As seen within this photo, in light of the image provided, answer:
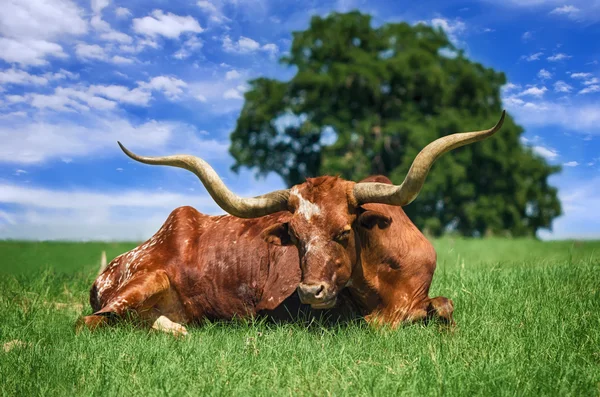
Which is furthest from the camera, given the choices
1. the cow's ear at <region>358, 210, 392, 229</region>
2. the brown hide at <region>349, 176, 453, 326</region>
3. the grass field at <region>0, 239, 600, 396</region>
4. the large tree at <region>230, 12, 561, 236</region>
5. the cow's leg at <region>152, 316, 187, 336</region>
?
the large tree at <region>230, 12, 561, 236</region>

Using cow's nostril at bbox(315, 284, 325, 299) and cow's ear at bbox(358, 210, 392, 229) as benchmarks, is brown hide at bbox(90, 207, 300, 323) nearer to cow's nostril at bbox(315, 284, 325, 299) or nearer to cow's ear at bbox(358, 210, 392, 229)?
cow's ear at bbox(358, 210, 392, 229)

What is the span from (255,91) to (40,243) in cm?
1596

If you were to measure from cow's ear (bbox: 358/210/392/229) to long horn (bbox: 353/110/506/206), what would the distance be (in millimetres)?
123

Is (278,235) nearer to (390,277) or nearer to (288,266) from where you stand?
(288,266)

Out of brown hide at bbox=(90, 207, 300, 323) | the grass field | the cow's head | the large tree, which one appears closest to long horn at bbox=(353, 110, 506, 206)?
the cow's head

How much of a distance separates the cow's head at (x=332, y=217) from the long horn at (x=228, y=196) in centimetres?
2

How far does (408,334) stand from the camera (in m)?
5.43

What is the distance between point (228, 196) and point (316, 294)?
1560 millimetres

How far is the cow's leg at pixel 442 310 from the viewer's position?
5.61 meters

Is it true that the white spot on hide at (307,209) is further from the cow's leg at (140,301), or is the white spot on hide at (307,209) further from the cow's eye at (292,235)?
the cow's leg at (140,301)

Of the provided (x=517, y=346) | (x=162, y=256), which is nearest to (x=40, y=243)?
(x=162, y=256)

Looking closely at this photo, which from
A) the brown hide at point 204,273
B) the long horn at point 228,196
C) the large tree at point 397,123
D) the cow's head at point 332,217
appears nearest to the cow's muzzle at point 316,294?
the cow's head at point 332,217

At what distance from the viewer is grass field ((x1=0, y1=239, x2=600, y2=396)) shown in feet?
13.7

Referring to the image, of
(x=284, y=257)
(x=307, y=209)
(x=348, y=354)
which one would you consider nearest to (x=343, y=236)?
(x=307, y=209)
